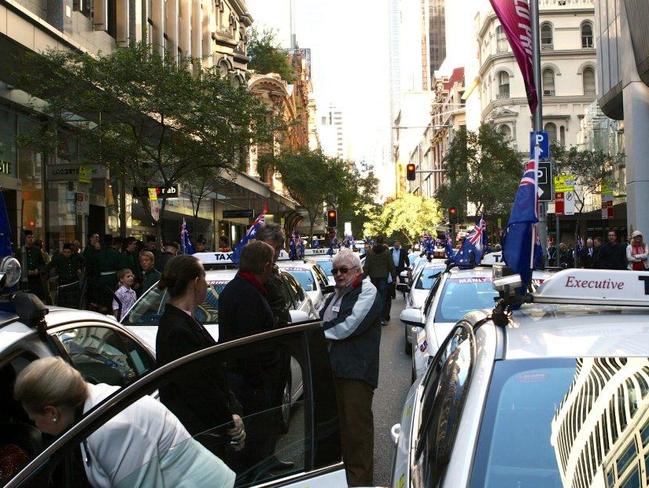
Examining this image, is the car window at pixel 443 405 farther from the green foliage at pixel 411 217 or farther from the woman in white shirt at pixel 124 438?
the green foliage at pixel 411 217

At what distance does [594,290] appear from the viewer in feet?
Answer: 11.3

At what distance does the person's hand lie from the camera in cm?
308

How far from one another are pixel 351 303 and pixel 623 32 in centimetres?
Answer: 2691

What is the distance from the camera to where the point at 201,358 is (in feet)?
9.59

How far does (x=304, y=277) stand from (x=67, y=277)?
5065 millimetres

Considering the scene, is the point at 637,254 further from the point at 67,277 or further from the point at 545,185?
the point at 67,277

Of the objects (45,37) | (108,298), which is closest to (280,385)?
(108,298)

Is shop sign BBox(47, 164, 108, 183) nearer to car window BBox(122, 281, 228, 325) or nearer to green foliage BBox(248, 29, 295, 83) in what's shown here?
car window BBox(122, 281, 228, 325)

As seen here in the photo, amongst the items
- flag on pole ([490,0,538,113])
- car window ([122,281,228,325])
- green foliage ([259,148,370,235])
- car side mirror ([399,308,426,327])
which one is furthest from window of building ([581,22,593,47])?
car side mirror ([399,308,426,327])

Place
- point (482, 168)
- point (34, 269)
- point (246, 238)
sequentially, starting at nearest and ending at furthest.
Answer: point (246, 238) → point (34, 269) → point (482, 168)

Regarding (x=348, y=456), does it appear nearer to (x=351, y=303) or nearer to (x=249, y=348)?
(x=351, y=303)

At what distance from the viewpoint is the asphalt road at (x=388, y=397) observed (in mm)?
6940

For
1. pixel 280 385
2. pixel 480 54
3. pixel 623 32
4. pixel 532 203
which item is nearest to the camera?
pixel 280 385

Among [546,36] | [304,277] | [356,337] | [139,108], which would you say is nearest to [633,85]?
[139,108]
